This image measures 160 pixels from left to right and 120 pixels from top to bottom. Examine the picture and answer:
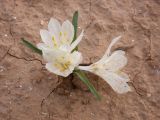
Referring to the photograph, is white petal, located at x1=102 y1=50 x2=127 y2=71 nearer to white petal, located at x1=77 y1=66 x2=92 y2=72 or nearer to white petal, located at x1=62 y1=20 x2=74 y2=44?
white petal, located at x1=77 y1=66 x2=92 y2=72

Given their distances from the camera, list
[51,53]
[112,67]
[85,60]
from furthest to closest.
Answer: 1. [85,60]
2. [112,67]
3. [51,53]

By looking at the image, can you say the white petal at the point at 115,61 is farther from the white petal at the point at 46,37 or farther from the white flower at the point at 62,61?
the white petal at the point at 46,37

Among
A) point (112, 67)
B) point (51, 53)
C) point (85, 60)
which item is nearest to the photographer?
point (51, 53)

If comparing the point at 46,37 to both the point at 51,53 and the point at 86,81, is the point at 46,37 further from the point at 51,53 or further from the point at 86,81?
the point at 86,81

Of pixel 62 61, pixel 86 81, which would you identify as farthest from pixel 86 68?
pixel 62 61

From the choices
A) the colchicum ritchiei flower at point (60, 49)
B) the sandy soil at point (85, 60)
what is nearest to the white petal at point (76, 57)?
the colchicum ritchiei flower at point (60, 49)

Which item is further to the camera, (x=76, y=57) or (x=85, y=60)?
(x=85, y=60)
